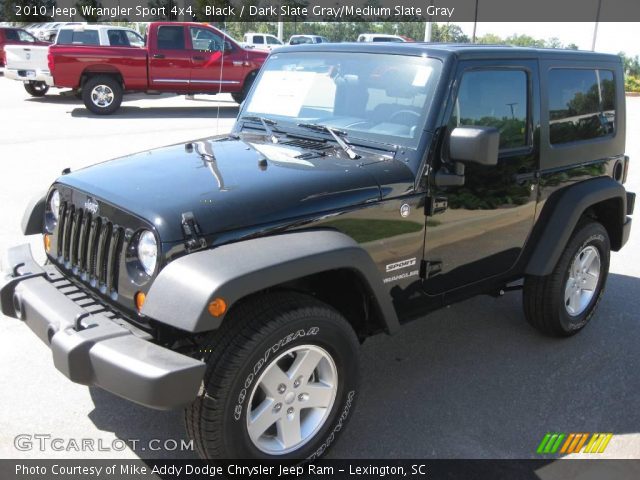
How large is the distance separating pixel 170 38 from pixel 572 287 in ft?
43.6

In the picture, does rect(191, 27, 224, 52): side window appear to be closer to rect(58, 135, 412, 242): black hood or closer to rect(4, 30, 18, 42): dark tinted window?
rect(4, 30, 18, 42): dark tinted window

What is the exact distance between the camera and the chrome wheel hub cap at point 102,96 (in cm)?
1476

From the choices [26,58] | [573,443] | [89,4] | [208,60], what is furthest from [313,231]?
Result: [89,4]

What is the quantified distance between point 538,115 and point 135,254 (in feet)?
8.57

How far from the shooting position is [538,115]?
392 cm

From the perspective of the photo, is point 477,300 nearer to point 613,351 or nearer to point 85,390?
point 613,351

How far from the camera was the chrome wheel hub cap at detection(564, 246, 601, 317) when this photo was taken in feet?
14.4

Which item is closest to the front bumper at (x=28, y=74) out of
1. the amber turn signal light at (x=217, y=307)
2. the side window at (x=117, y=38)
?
the side window at (x=117, y=38)

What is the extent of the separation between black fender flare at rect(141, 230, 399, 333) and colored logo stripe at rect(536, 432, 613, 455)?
1418 mm

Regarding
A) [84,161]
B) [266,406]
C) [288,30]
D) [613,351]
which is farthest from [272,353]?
[288,30]

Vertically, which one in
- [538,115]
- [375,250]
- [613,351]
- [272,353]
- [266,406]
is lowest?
[613,351]

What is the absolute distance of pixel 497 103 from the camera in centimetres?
370

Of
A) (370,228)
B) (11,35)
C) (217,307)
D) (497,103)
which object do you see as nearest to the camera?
(217,307)

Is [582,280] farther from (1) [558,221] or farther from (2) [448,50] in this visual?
(2) [448,50]
